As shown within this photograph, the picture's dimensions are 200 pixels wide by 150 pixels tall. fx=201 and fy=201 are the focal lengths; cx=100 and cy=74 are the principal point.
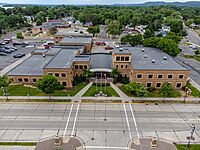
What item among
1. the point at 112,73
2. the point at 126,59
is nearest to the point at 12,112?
the point at 112,73

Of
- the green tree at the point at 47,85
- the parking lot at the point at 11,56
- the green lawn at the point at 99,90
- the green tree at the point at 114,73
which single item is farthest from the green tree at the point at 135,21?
the green tree at the point at 47,85

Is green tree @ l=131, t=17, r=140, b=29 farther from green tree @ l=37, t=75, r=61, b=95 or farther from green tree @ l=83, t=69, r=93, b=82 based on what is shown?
green tree @ l=37, t=75, r=61, b=95

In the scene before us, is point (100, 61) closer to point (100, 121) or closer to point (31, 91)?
point (31, 91)

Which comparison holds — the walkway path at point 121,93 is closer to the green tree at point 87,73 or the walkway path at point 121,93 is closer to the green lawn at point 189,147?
the green tree at point 87,73

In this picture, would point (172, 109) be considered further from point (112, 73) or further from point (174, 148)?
point (112, 73)

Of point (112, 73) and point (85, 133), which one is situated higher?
point (112, 73)

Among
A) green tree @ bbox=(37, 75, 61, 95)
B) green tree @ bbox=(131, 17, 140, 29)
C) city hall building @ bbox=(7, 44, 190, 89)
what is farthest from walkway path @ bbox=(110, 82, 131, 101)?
green tree @ bbox=(131, 17, 140, 29)
